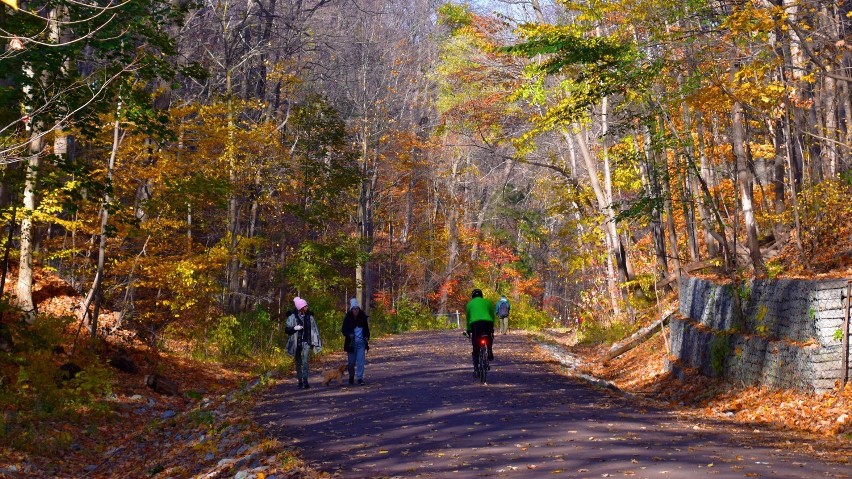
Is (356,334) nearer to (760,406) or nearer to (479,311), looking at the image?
(479,311)

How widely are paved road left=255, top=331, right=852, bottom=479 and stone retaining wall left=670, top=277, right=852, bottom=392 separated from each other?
6.81 ft

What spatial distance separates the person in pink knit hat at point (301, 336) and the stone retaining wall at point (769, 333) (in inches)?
312

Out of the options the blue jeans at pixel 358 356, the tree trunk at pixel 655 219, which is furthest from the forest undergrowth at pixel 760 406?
the blue jeans at pixel 358 356

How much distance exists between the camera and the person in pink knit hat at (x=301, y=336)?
18.1 m

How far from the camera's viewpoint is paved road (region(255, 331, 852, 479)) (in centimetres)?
891

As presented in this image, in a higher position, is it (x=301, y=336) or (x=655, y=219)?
(x=655, y=219)

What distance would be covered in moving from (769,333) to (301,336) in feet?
28.3

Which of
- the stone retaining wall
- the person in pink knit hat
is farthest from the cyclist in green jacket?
the stone retaining wall

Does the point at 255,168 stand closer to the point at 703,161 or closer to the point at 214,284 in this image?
the point at 214,284

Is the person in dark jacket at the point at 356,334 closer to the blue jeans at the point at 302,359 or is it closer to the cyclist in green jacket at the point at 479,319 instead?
the blue jeans at the point at 302,359

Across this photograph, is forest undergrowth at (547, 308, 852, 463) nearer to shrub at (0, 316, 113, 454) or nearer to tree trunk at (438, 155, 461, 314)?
shrub at (0, 316, 113, 454)

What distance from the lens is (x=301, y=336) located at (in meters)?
18.1

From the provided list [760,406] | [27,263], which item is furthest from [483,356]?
[27,263]

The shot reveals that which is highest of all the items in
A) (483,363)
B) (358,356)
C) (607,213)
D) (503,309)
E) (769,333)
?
(607,213)
